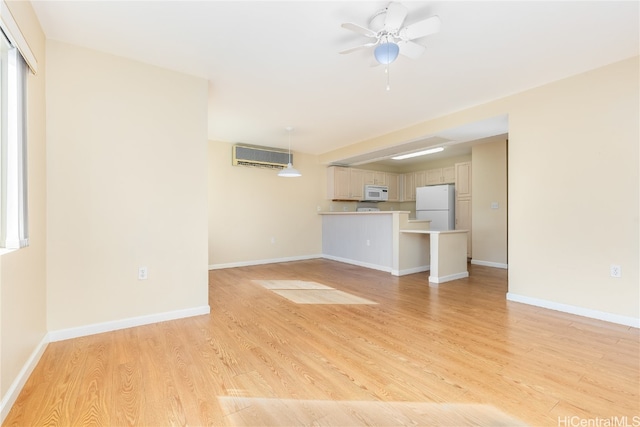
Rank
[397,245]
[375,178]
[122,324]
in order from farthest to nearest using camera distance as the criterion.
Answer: [375,178], [397,245], [122,324]

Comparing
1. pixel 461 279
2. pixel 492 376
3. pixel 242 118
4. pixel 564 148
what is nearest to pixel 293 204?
pixel 242 118

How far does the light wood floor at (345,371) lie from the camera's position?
1465 mm

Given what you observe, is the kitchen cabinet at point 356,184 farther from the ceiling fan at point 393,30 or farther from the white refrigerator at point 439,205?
the ceiling fan at point 393,30

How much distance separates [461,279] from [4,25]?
17.3 ft

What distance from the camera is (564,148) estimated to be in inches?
118

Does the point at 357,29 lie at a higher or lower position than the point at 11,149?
higher

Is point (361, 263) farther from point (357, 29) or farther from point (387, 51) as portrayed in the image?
point (357, 29)

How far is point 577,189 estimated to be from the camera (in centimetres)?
291

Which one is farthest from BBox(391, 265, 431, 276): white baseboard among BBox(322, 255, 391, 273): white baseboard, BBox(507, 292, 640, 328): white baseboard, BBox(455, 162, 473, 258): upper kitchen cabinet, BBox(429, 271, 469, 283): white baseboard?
BBox(455, 162, 473, 258): upper kitchen cabinet

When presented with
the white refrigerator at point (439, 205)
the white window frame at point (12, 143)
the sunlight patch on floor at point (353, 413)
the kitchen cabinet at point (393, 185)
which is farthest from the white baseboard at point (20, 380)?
the kitchen cabinet at point (393, 185)

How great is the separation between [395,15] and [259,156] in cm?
421

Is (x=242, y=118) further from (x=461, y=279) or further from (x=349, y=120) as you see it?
(x=461, y=279)

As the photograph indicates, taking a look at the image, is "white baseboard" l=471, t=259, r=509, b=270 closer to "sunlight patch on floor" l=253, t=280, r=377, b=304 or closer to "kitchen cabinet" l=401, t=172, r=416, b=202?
"kitchen cabinet" l=401, t=172, r=416, b=202

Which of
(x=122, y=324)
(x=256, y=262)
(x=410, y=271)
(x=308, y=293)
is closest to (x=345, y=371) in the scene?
(x=308, y=293)
